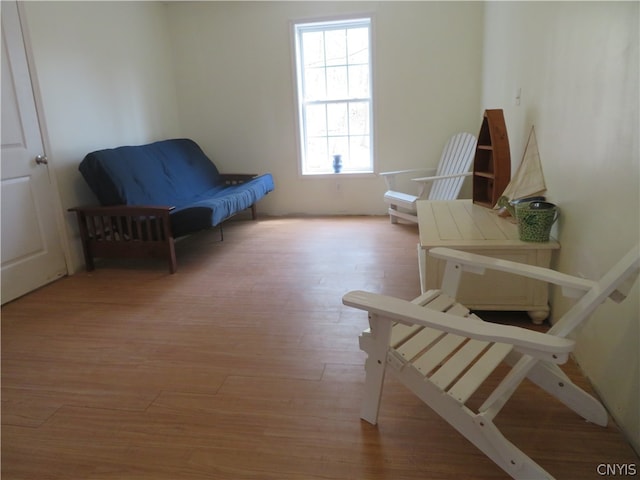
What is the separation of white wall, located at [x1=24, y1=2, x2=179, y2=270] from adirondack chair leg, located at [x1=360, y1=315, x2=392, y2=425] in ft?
9.03

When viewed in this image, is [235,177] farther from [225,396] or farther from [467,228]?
[225,396]

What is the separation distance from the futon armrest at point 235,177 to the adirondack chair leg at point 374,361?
3509 mm

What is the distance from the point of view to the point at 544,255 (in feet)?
6.85

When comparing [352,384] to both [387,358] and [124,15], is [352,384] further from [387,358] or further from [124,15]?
[124,15]

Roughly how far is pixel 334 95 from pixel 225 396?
3755 mm

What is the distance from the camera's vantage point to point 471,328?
44.9 inches

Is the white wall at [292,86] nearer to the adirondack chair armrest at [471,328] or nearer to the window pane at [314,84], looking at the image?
the window pane at [314,84]

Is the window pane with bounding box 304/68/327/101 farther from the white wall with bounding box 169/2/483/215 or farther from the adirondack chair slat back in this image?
Answer: the adirondack chair slat back

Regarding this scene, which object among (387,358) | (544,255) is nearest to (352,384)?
(387,358)

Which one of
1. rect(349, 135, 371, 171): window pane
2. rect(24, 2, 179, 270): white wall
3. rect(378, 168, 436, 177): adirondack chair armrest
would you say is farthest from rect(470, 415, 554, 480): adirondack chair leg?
rect(349, 135, 371, 171): window pane

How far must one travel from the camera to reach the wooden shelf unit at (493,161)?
Answer: 2.62m

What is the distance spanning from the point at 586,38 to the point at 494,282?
43.5 inches

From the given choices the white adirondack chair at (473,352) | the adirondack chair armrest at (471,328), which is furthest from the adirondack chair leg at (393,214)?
the adirondack chair armrest at (471,328)

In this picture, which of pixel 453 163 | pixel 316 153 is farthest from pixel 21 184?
pixel 453 163
